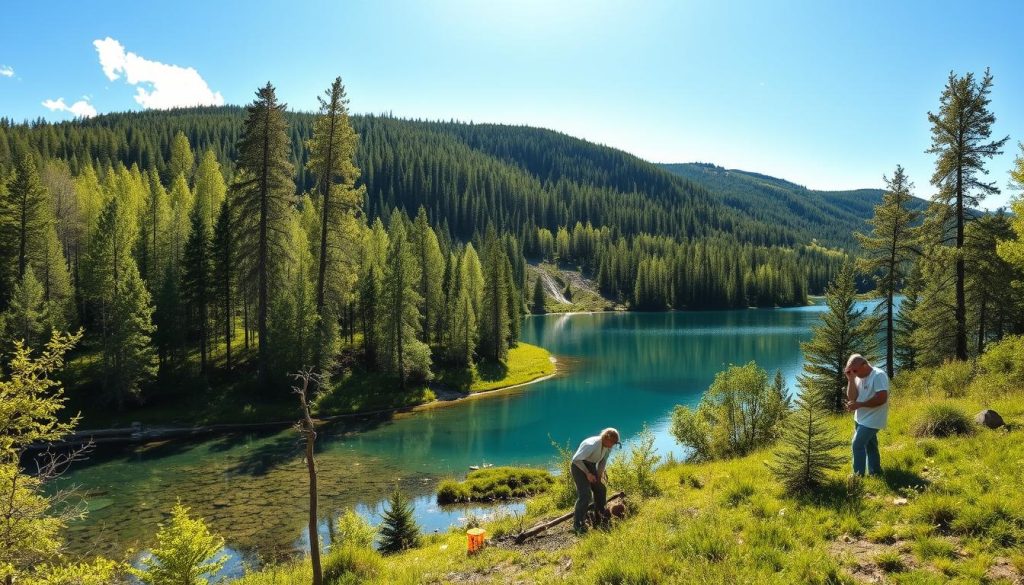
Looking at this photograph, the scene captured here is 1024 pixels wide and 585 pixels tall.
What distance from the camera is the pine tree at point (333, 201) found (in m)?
40.5

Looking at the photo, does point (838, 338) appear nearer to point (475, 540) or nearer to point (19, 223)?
point (475, 540)

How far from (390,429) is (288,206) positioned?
18173 millimetres

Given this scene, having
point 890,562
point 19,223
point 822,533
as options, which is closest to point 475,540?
point 822,533

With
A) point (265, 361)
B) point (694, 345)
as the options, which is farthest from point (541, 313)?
point (265, 361)

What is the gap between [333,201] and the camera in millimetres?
41656

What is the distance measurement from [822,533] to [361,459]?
28.1 metres

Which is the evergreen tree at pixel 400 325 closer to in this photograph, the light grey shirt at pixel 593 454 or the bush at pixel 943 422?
the light grey shirt at pixel 593 454

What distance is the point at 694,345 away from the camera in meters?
81.4

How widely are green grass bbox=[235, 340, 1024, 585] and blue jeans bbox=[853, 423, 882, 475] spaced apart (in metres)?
0.24

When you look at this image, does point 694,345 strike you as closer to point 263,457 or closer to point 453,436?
point 453,436

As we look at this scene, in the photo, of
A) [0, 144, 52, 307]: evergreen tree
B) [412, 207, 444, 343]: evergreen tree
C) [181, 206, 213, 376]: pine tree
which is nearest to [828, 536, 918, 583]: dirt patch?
[181, 206, 213, 376]: pine tree

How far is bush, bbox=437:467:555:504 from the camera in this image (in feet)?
84.4

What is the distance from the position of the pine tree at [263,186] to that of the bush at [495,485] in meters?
21.3

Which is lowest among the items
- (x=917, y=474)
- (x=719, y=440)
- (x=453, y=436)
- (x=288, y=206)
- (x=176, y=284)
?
(x=453, y=436)
